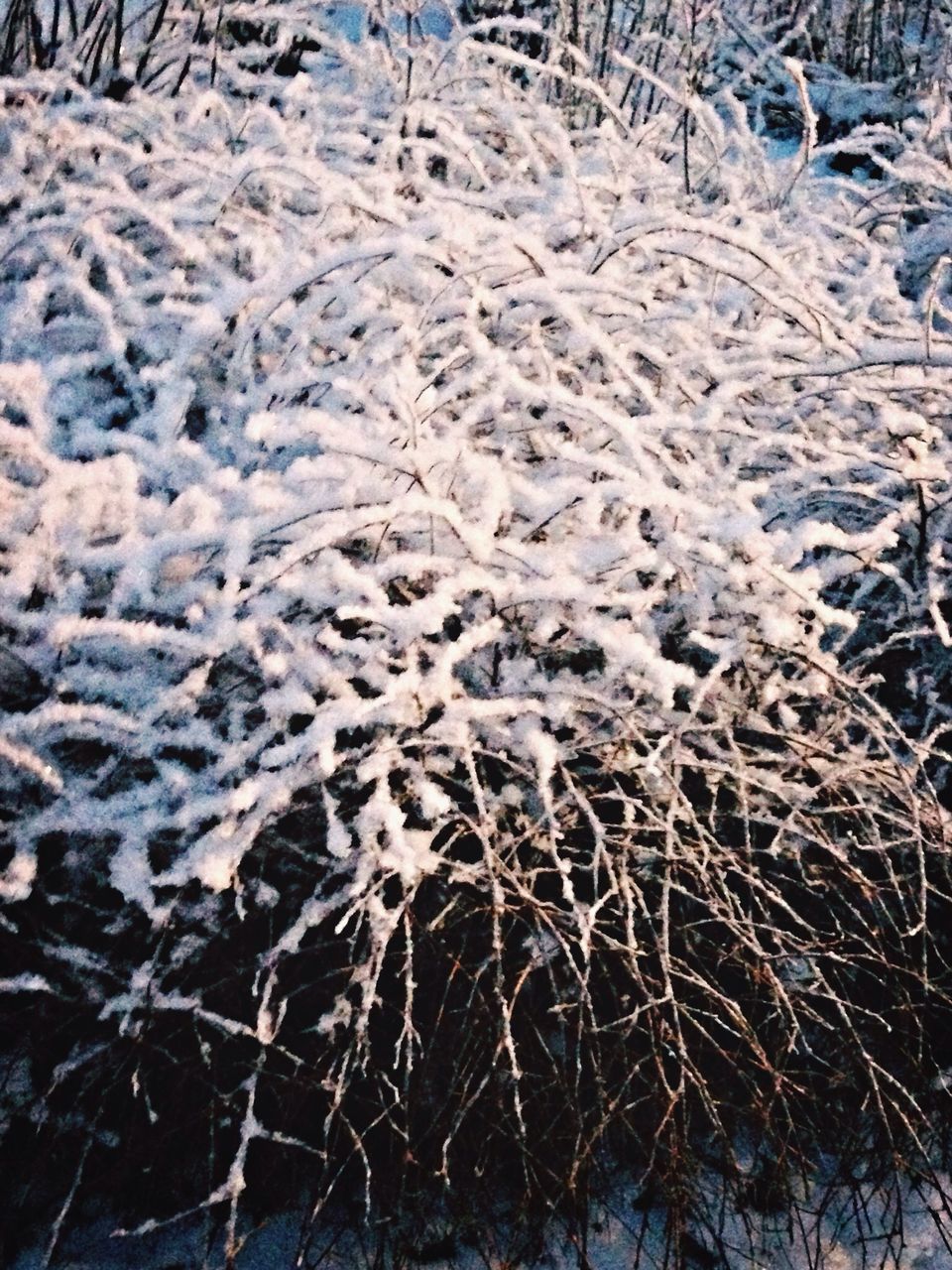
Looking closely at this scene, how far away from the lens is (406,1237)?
3.60ft

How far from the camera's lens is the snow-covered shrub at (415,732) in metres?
1.08

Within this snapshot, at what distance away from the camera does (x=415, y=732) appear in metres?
1.19

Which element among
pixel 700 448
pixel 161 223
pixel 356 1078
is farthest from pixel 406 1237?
pixel 161 223

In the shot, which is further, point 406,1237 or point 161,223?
point 161,223

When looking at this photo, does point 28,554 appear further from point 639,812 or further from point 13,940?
point 639,812

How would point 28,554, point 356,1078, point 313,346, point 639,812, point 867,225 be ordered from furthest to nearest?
1. point 867,225
2. point 313,346
3. point 639,812
4. point 356,1078
5. point 28,554

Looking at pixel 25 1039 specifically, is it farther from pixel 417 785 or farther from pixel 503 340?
pixel 503 340

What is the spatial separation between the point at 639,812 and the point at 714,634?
0.28m

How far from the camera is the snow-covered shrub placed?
3.55ft

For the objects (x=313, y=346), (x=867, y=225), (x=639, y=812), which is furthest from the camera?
(x=867, y=225)

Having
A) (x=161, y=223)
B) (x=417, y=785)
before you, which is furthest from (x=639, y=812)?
(x=161, y=223)

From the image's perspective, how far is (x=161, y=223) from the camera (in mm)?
1399

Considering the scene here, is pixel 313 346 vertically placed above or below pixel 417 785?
above

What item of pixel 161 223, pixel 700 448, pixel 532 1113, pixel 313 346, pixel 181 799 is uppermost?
pixel 161 223
